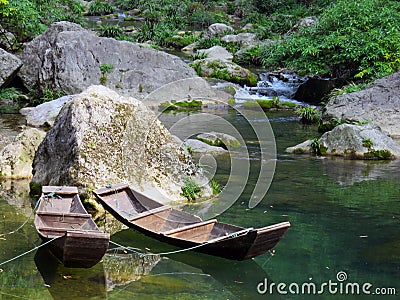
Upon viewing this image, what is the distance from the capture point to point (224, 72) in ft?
81.2

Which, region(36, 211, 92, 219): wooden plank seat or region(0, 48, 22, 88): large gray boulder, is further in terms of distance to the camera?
region(0, 48, 22, 88): large gray boulder

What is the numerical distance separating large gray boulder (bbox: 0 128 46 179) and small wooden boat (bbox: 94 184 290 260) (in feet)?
11.3

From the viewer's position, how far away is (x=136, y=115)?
36.2 feet

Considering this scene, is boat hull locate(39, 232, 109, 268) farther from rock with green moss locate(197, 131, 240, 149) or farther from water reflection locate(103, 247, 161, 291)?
rock with green moss locate(197, 131, 240, 149)

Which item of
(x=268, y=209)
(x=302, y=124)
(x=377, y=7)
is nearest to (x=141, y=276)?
(x=268, y=209)

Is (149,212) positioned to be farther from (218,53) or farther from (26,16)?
(218,53)

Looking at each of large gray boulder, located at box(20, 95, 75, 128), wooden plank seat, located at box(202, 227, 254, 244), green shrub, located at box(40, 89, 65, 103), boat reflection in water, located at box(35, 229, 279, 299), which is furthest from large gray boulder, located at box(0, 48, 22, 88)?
wooden plank seat, located at box(202, 227, 254, 244)

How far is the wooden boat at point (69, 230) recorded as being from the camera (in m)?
6.77

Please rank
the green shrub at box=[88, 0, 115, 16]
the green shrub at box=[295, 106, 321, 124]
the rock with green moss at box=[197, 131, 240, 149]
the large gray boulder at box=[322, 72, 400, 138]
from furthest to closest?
the green shrub at box=[88, 0, 115, 16], the green shrub at box=[295, 106, 321, 124], the large gray boulder at box=[322, 72, 400, 138], the rock with green moss at box=[197, 131, 240, 149]

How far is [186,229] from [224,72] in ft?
57.4

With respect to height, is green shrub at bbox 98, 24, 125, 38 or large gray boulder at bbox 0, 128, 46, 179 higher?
green shrub at bbox 98, 24, 125, 38

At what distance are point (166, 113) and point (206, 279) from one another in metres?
13.7

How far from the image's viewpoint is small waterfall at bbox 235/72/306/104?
23031 mm

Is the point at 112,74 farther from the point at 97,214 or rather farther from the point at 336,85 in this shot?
the point at 97,214
